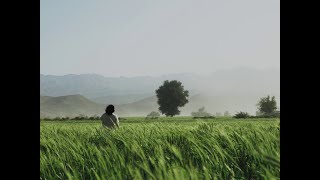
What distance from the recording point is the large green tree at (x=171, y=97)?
8112cm

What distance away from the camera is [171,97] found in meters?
82.6

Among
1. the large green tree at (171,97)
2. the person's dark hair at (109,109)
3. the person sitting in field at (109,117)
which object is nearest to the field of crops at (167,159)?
the person sitting in field at (109,117)

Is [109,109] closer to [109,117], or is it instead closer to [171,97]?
[109,117]

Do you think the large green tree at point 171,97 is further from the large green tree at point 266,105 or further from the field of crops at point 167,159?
the field of crops at point 167,159

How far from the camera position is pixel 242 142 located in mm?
4422

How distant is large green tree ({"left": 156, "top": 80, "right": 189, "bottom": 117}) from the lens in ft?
266

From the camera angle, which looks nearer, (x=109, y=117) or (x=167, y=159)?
(x=167, y=159)

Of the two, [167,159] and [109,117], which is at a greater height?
[109,117]

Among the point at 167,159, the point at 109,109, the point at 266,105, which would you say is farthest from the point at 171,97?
the point at 167,159
